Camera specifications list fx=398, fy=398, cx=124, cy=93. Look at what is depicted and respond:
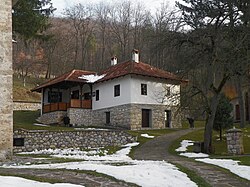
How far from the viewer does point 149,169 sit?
1034 centimetres

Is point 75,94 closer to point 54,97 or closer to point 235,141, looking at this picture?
point 54,97

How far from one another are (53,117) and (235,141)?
19626 millimetres

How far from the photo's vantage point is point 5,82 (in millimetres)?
14492

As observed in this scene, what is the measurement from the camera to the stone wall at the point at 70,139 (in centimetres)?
2191

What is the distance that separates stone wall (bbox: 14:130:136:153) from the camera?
71.9ft

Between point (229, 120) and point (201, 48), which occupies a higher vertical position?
point (201, 48)

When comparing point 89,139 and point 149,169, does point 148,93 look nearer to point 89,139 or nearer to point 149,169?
point 89,139

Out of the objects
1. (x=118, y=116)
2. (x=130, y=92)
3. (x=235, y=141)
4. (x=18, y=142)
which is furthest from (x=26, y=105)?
(x=235, y=141)

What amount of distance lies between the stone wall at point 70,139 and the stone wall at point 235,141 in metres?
7.27

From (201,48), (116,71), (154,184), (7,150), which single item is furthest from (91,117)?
(154,184)

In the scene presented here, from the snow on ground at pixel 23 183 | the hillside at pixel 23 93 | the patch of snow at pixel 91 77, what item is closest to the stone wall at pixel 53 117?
the patch of snow at pixel 91 77

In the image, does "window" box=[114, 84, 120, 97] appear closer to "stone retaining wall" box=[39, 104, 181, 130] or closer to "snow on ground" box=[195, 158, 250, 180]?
"stone retaining wall" box=[39, 104, 181, 130]

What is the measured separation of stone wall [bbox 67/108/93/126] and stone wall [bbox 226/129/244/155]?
17.1 m

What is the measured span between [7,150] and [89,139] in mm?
9434
